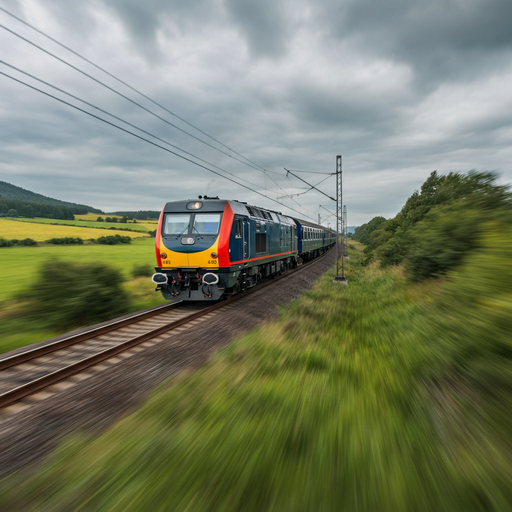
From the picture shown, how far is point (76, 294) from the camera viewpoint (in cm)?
973

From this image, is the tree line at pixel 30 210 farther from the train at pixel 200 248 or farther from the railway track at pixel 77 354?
the railway track at pixel 77 354

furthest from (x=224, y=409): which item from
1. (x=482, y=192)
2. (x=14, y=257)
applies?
(x=14, y=257)

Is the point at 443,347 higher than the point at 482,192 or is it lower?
lower

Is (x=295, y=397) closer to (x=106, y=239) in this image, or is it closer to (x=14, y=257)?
(x=14, y=257)

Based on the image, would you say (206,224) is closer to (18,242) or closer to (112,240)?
(18,242)

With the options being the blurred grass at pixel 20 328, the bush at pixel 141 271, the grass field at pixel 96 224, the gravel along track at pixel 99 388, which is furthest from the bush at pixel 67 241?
the gravel along track at pixel 99 388

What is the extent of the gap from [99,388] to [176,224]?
7045 millimetres

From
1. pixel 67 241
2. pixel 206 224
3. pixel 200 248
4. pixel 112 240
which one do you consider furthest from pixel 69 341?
pixel 112 240

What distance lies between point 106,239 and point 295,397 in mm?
45040

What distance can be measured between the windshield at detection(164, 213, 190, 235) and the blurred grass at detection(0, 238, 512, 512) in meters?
6.54

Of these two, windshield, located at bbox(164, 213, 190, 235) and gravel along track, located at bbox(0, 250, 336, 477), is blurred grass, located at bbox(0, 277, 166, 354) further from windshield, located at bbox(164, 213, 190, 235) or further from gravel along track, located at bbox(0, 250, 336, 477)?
windshield, located at bbox(164, 213, 190, 235)

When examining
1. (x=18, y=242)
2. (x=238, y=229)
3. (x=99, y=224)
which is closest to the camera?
(x=238, y=229)

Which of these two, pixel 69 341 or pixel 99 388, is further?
pixel 69 341

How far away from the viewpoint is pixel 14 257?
2550cm
